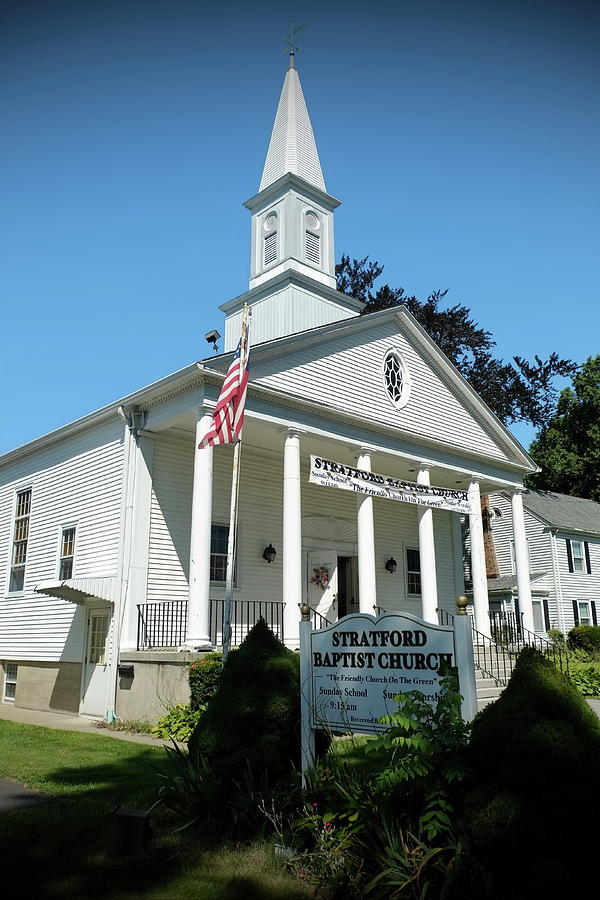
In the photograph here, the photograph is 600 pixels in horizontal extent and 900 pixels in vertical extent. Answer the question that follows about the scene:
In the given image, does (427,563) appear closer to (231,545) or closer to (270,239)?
(231,545)

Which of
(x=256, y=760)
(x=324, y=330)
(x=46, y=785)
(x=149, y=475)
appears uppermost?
(x=324, y=330)

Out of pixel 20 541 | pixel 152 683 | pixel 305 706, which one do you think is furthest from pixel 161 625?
pixel 305 706

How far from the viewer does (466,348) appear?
34.0 m

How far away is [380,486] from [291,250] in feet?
27.8

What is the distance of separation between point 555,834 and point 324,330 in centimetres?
1377

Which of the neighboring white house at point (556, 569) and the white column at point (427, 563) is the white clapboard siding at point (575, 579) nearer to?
the neighboring white house at point (556, 569)

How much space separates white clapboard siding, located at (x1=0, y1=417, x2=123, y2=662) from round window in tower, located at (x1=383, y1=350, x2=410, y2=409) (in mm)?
7120

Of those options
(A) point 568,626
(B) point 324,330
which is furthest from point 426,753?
(A) point 568,626

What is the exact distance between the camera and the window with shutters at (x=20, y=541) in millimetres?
18594

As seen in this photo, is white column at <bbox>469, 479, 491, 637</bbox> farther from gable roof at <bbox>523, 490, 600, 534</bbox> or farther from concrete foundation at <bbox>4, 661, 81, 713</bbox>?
gable roof at <bbox>523, 490, 600, 534</bbox>

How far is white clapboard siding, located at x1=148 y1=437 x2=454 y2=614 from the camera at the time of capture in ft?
50.4

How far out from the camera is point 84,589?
567 inches

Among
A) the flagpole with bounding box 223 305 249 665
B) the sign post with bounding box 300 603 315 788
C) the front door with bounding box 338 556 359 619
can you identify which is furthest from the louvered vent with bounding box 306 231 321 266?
the sign post with bounding box 300 603 315 788

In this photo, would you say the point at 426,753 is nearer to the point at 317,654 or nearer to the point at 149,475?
the point at 317,654
